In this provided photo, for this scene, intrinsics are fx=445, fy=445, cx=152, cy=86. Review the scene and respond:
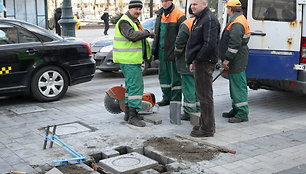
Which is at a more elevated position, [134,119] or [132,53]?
[132,53]

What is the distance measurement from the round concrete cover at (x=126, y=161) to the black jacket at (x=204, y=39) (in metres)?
1.58

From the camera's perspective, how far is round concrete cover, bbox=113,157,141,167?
4.90 metres

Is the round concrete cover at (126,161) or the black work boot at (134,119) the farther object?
the black work boot at (134,119)

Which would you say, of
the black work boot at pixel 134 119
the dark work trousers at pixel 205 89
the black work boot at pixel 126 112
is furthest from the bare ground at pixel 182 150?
the black work boot at pixel 126 112

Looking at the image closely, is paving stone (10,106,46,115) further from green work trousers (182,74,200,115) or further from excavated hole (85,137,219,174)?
excavated hole (85,137,219,174)

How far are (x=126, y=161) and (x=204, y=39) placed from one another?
1878 millimetres

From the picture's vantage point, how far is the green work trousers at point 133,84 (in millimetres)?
6562

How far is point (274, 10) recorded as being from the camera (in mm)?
7383

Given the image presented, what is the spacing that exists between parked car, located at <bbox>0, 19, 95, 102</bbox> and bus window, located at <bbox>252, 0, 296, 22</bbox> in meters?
3.42

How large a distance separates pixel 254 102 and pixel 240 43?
2.14m

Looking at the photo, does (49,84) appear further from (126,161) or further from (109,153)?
(126,161)

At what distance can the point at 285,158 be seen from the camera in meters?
5.16

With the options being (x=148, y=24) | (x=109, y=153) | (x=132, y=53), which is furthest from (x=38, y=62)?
(x=148, y=24)

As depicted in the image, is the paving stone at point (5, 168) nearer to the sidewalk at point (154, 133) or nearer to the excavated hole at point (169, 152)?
the sidewalk at point (154, 133)
